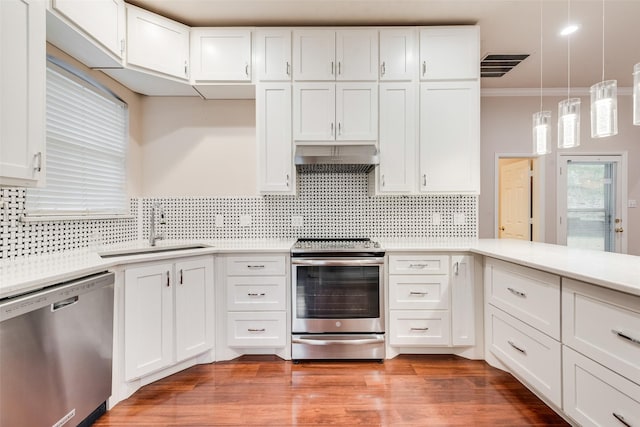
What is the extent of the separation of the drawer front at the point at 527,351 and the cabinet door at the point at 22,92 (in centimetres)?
279

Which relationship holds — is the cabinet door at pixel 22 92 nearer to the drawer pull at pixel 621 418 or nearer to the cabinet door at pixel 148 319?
the cabinet door at pixel 148 319

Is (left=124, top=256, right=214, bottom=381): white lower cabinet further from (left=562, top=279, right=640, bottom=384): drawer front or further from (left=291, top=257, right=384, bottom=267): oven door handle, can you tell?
(left=562, top=279, right=640, bottom=384): drawer front

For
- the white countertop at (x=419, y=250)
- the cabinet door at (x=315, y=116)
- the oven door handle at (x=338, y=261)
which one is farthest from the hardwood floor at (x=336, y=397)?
the cabinet door at (x=315, y=116)

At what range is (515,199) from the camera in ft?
14.8

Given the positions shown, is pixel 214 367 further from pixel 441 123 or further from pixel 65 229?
pixel 441 123

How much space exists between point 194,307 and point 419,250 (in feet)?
5.86

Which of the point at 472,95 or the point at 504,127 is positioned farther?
the point at 504,127

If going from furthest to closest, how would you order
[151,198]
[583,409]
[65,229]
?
[151,198] < [65,229] < [583,409]

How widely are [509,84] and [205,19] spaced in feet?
12.2

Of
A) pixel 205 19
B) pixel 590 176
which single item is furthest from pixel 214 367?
pixel 590 176

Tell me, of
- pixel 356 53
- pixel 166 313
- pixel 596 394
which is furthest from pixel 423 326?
pixel 356 53

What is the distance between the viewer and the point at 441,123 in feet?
8.70

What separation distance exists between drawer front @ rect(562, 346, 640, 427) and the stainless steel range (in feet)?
3.80

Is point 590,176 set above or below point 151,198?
above
